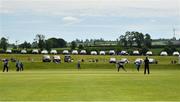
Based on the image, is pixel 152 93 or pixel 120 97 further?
pixel 152 93

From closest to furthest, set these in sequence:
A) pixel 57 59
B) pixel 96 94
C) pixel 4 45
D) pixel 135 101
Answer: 1. pixel 135 101
2. pixel 96 94
3. pixel 57 59
4. pixel 4 45

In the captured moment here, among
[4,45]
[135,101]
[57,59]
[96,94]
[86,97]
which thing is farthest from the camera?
[4,45]

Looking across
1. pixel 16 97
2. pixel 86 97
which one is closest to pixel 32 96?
pixel 16 97

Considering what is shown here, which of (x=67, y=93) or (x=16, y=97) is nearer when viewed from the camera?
(x=16, y=97)

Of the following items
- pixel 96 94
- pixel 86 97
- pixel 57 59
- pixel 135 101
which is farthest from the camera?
pixel 57 59

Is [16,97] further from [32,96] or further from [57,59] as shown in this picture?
[57,59]

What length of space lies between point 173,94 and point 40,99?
686 cm

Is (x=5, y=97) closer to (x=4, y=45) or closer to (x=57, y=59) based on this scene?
(x=57, y=59)

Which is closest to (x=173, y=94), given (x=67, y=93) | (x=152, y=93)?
(x=152, y=93)

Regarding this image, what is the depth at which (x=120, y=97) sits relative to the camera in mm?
23141

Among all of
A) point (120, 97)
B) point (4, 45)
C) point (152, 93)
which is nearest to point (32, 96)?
point (120, 97)

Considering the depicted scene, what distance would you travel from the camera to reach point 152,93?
2536 cm

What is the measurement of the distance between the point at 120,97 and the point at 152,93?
2.83 m

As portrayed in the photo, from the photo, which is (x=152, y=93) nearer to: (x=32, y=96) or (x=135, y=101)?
(x=135, y=101)
